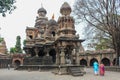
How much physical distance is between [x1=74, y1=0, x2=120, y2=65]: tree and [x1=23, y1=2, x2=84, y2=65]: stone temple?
389cm

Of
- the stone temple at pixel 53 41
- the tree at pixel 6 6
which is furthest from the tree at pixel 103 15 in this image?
the tree at pixel 6 6

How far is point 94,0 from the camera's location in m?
27.1

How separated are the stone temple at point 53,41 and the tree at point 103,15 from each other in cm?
389

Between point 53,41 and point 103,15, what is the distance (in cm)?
866

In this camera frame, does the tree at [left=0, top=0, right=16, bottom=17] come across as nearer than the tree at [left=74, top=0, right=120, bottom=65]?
Yes

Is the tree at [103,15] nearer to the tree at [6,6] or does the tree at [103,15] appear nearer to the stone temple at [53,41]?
the stone temple at [53,41]

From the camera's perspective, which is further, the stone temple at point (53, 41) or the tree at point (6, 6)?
the stone temple at point (53, 41)

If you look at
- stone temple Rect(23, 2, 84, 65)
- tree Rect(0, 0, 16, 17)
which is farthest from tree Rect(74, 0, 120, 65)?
tree Rect(0, 0, 16, 17)

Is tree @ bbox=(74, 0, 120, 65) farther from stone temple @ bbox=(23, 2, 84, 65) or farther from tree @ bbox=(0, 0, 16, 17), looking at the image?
tree @ bbox=(0, 0, 16, 17)

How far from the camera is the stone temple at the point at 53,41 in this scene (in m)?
22.2

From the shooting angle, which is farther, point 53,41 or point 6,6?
point 53,41

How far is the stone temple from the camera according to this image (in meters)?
22.2

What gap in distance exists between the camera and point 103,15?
1045 inches

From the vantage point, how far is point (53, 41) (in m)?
31.4
